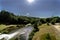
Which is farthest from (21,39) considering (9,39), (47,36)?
(47,36)

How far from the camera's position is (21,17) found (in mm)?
108062

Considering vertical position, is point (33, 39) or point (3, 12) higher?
point (3, 12)

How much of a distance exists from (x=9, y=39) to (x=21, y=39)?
2.98 metres

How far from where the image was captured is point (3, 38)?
3925 cm

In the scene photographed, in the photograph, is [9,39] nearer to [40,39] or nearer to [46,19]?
[40,39]

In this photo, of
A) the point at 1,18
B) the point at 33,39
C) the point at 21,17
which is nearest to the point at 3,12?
the point at 1,18

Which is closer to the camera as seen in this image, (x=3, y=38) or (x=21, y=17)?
(x=3, y=38)

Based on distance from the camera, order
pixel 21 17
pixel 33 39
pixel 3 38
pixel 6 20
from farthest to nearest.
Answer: pixel 21 17 < pixel 6 20 < pixel 33 39 < pixel 3 38

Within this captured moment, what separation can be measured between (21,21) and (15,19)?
4.59 meters

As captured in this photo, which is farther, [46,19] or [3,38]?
[46,19]

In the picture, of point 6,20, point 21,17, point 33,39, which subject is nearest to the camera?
point 33,39

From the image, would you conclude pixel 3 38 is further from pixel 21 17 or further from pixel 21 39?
pixel 21 17

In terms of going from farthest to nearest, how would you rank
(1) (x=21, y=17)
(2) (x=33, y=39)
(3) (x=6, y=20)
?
(1) (x=21, y=17)
(3) (x=6, y=20)
(2) (x=33, y=39)

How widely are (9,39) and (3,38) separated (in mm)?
1594
